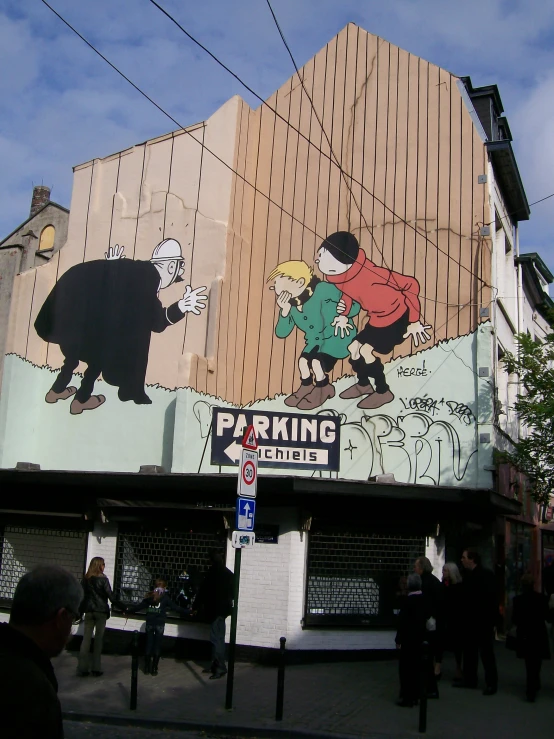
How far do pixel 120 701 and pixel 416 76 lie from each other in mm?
13405

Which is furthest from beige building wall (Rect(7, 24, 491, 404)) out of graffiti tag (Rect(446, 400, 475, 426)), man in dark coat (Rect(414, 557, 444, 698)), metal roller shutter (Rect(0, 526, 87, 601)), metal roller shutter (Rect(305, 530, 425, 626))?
man in dark coat (Rect(414, 557, 444, 698))

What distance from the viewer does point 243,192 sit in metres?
17.0

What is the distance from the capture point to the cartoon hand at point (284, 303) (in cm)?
1631

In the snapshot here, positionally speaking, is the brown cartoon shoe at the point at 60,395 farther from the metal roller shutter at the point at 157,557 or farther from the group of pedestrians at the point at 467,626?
the group of pedestrians at the point at 467,626

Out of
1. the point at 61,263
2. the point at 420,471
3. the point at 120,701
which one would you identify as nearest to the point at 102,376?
the point at 61,263

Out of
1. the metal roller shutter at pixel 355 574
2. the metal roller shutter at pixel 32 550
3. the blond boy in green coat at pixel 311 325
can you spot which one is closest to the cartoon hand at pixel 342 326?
the blond boy in green coat at pixel 311 325

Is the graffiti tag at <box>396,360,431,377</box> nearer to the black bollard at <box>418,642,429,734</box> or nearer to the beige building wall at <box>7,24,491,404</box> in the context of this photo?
the beige building wall at <box>7,24,491,404</box>

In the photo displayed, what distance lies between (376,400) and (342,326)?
1.72 m

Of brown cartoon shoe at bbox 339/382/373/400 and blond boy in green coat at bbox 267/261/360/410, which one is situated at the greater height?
blond boy in green coat at bbox 267/261/360/410

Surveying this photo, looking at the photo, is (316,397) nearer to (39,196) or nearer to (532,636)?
(532,636)

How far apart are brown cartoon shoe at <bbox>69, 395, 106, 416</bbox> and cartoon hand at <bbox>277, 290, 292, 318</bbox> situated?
4253mm

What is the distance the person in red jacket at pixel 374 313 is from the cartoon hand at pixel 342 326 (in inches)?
0.8

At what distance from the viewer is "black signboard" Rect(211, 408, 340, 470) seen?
12875 mm

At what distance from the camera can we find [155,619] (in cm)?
1151
